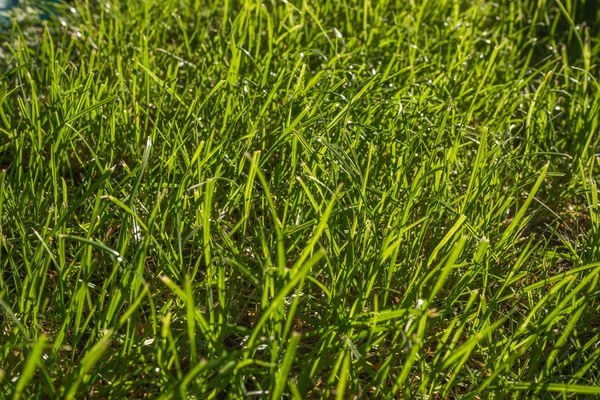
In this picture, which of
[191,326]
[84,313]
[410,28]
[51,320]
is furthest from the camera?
[410,28]

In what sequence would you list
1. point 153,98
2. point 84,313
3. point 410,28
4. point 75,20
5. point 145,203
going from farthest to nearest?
point 75,20 < point 410,28 < point 153,98 < point 145,203 < point 84,313

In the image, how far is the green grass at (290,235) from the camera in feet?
4.06

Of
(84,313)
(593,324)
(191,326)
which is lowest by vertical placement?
(593,324)

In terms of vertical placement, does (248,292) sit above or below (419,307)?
below

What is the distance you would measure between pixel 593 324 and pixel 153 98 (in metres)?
1.28

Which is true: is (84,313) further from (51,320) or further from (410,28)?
(410,28)

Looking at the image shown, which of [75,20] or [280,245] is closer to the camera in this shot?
[280,245]

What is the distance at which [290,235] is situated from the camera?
155 centimetres

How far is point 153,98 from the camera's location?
2146 millimetres

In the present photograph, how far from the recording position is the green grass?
124cm

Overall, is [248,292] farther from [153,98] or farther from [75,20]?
[75,20]

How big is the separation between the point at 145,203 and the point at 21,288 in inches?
12.5

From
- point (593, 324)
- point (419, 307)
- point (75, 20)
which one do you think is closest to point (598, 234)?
point (593, 324)

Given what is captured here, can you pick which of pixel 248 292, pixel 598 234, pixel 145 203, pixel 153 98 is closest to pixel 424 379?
pixel 248 292
